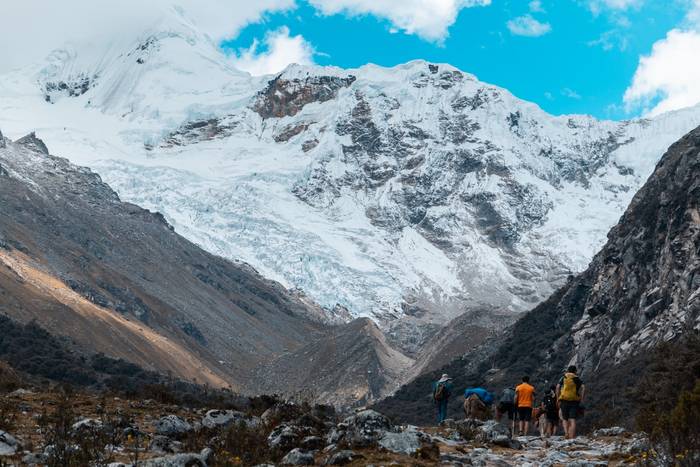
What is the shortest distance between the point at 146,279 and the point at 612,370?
132224 mm

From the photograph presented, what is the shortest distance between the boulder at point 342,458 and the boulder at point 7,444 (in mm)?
5490

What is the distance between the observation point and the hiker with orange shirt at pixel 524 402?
25.0m

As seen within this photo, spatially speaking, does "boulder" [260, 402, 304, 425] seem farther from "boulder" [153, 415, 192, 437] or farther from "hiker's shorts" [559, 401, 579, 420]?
"hiker's shorts" [559, 401, 579, 420]

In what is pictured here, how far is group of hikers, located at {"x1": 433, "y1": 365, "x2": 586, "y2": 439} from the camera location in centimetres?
2298

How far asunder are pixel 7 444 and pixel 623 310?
231 feet

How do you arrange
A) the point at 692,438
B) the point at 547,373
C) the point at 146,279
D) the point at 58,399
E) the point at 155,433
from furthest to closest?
the point at 146,279
the point at 547,373
the point at 58,399
the point at 155,433
the point at 692,438

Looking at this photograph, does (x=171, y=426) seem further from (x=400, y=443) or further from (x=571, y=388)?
(x=571, y=388)

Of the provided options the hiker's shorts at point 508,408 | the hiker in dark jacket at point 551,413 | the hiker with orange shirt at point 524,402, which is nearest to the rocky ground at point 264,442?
the hiker in dark jacket at point 551,413

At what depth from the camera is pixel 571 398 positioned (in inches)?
903

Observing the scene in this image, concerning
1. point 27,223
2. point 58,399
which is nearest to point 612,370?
point 58,399

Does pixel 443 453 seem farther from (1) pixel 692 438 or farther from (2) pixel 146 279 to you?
(2) pixel 146 279

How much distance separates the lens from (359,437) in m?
17.2

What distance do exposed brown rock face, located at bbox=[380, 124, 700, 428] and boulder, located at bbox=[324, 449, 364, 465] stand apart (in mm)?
34892

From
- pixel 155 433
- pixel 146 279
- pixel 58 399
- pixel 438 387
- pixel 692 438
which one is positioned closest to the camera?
pixel 692 438
